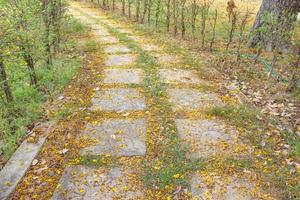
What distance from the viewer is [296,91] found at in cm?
524

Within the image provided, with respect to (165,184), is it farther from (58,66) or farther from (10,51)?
(58,66)

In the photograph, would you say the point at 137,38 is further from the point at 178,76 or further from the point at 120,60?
the point at 178,76

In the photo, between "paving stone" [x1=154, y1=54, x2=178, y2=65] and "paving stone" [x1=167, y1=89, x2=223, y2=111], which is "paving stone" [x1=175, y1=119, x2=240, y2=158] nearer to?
"paving stone" [x1=167, y1=89, x2=223, y2=111]

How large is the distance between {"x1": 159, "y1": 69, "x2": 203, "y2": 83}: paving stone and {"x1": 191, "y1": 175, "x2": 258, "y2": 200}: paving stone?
272 centimetres

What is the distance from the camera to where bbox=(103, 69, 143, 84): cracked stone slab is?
19.2 ft

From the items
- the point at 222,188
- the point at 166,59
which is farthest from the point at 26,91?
the point at 222,188

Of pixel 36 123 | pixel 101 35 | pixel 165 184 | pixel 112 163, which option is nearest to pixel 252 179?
pixel 165 184

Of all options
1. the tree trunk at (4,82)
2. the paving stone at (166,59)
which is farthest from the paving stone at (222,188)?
the paving stone at (166,59)

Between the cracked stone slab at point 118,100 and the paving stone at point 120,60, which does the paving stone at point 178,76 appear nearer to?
the cracked stone slab at point 118,100

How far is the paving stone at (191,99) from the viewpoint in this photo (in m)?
4.90

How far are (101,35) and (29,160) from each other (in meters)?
5.93

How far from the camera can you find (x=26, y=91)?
5.28m

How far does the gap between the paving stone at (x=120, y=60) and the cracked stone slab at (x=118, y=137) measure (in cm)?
245

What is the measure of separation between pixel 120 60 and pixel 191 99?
7.78 feet
